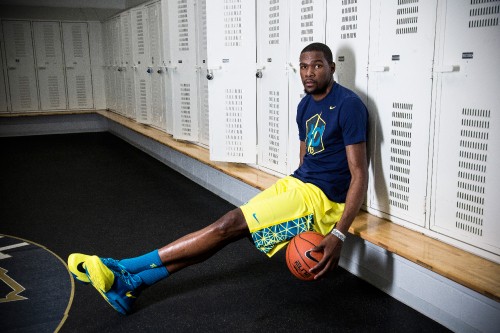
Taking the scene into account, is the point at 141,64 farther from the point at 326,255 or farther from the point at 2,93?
the point at 326,255

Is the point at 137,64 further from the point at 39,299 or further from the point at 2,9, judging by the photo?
the point at 39,299

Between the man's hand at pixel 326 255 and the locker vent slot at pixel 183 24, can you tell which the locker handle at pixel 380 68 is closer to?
the man's hand at pixel 326 255

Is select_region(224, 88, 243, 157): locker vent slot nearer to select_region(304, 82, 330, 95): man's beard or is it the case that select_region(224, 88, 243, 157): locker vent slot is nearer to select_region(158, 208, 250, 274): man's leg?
select_region(304, 82, 330, 95): man's beard

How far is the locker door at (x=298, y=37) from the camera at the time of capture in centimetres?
303

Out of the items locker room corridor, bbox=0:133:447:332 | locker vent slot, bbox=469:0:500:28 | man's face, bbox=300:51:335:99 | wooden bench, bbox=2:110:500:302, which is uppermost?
locker vent slot, bbox=469:0:500:28

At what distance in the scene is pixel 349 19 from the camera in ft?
9.11

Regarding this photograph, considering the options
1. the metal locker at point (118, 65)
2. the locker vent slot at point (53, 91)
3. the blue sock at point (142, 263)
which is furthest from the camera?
the locker vent slot at point (53, 91)

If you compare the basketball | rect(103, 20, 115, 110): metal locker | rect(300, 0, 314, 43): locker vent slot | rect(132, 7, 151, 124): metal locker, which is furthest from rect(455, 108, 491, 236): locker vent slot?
rect(103, 20, 115, 110): metal locker

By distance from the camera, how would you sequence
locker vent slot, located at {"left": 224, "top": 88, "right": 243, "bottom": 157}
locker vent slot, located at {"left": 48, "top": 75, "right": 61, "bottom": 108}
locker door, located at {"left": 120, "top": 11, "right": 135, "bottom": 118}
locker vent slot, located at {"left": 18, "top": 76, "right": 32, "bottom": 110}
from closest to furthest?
locker vent slot, located at {"left": 224, "top": 88, "right": 243, "bottom": 157}
locker door, located at {"left": 120, "top": 11, "right": 135, "bottom": 118}
locker vent slot, located at {"left": 18, "top": 76, "right": 32, "bottom": 110}
locker vent slot, located at {"left": 48, "top": 75, "right": 61, "bottom": 108}

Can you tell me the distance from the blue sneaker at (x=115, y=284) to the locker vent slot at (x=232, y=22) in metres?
2.26

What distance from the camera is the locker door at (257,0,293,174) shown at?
11.5 feet

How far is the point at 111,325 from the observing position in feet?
7.60

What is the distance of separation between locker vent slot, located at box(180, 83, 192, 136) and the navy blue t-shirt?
8.98ft

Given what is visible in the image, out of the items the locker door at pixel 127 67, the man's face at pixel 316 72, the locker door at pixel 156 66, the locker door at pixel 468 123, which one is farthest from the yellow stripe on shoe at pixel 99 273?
the locker door at pixel 127 67
